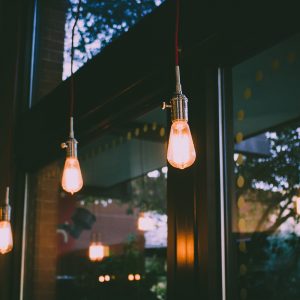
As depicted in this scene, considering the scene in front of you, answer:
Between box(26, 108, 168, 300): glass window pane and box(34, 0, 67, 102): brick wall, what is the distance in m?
0.70

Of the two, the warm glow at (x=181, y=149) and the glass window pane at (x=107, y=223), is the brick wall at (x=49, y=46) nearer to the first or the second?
the glass window pane at (x=107, y=223)

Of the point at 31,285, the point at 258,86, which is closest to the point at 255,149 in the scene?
the point at 258,86

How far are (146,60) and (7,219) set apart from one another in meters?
1.24

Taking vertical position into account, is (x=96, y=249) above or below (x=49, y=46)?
below

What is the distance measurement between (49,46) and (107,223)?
1.59 m

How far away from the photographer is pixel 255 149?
330 cm

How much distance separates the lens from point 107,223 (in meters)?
4.16

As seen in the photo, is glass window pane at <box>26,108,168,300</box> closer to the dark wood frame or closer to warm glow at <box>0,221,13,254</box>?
the dark wood frame

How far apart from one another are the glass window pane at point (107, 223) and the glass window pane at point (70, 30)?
2.04 ft

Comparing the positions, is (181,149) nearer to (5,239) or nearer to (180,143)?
(180,143)

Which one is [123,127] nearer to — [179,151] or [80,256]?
[80,256]

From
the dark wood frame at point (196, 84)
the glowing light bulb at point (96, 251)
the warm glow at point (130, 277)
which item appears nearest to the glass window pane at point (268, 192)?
the dark wood frame at point (196, 84)

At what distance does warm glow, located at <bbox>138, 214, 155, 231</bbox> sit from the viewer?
12.5 feet

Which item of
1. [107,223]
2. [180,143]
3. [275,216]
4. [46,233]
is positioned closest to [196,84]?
[180,143]
